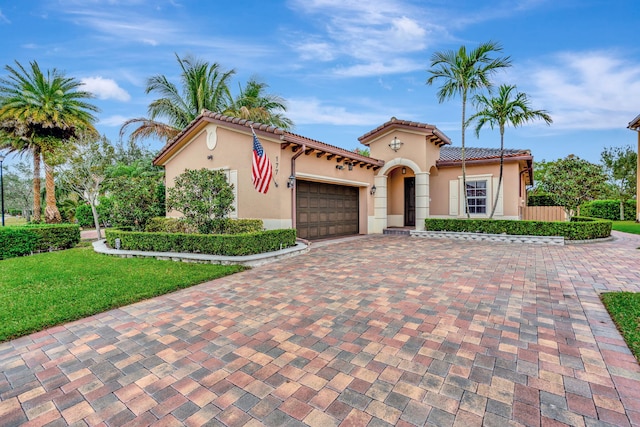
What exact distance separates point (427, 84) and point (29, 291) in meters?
14.3

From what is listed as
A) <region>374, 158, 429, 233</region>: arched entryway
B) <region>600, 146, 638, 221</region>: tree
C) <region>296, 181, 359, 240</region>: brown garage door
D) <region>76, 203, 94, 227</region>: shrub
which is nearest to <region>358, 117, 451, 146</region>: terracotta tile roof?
<region>374, 158, 429, 233</region>: arched entryway

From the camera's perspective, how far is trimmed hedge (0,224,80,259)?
962 cm

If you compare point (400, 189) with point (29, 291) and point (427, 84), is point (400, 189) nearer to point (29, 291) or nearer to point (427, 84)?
point (427, 84)

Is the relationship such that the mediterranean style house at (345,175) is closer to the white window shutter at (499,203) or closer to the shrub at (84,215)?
the white window shutter at (499,203)

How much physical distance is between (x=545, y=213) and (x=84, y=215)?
28862mm

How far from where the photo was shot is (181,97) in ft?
58.2

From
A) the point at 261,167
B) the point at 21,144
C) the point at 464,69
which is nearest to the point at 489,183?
the point at 464,69

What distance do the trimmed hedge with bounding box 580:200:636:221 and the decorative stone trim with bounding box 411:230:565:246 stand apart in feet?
61.0

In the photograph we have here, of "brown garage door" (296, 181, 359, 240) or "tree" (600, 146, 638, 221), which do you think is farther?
"tree" (600, 146, 638, 221)

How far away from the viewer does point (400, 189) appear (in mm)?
15695

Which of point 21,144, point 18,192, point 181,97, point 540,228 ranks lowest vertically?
point 540,228

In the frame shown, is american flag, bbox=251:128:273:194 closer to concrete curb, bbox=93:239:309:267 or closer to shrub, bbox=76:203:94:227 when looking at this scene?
concrete curb, bbox=93:239:309:267

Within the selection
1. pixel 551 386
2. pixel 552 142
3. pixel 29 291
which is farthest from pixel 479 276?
pixel 552 142

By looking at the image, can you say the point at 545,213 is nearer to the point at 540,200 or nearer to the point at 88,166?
the point at 540,200
